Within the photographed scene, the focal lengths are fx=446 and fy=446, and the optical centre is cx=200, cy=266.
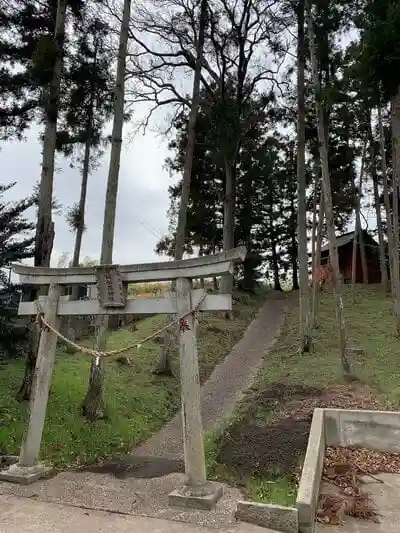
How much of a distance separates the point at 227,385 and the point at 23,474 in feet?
23.2

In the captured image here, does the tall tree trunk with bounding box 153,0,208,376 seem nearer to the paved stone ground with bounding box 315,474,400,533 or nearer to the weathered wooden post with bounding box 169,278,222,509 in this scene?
the weathered wooden post with bounding box 169,278,222,509

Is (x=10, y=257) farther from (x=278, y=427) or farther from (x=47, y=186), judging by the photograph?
(x=278, y=427)

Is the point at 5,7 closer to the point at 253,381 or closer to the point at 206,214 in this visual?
the point at 253,381

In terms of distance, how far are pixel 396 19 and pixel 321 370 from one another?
7.67 m

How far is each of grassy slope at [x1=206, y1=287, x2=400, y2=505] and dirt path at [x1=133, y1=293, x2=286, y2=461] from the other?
1.55 ft

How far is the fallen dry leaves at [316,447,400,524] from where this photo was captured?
5094 mm

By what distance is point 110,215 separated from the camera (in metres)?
9.05

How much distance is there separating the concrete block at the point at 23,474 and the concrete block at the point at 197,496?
6.60ft

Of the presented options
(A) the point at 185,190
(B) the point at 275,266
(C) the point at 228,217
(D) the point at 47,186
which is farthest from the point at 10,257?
(B) the point at 275,266

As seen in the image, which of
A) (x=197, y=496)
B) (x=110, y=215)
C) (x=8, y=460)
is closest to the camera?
(x=197, y=496)

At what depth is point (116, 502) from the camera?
528 cm

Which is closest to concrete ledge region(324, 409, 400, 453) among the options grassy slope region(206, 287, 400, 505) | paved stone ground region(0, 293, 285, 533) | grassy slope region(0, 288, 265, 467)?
grassy slope region(206, 287, 400, 505)

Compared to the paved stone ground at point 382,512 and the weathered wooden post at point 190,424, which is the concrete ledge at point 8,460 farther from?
the paved stone ground at point 382,512

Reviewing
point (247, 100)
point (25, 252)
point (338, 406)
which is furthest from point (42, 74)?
point (247, 100)
